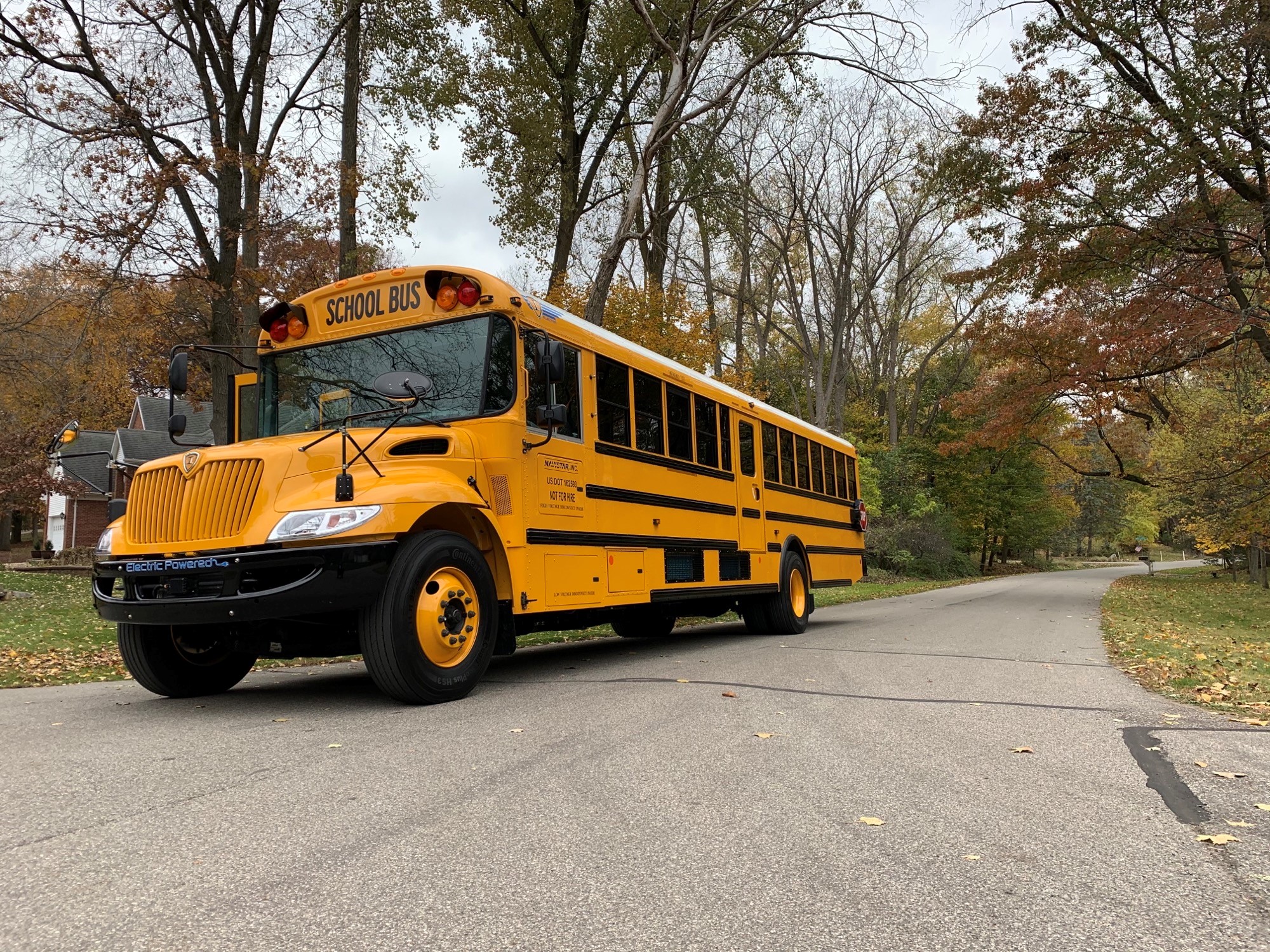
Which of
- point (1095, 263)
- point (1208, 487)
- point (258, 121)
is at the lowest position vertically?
point (1208, 487)

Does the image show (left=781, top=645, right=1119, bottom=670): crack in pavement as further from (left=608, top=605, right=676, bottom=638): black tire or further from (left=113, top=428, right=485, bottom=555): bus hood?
(left=113, top=428, right=485, bottom=555): bus hood

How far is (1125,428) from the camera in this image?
37281 mm

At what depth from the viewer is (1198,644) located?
10.4 metres

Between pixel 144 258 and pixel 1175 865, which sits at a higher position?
pixel 144 258

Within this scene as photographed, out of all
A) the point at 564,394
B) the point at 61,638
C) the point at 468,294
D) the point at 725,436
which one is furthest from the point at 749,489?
the point at 61,638

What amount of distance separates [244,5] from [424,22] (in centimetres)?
343

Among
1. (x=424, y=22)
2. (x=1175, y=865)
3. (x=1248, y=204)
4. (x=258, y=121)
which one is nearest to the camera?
(x=1175, y=865)

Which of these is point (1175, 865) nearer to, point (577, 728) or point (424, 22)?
point (577, 728)

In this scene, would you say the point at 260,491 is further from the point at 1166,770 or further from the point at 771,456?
the point at 771,456

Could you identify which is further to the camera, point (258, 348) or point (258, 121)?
point (258, 121)

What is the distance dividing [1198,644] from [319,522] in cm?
1030

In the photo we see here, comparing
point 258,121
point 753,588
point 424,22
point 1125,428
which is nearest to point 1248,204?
point 753,588

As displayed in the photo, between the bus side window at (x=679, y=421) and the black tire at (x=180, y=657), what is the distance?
14.5 ft

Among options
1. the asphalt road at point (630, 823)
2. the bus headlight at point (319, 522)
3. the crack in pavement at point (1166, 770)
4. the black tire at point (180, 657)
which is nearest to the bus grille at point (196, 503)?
the bus headlight at point (319, 522)
